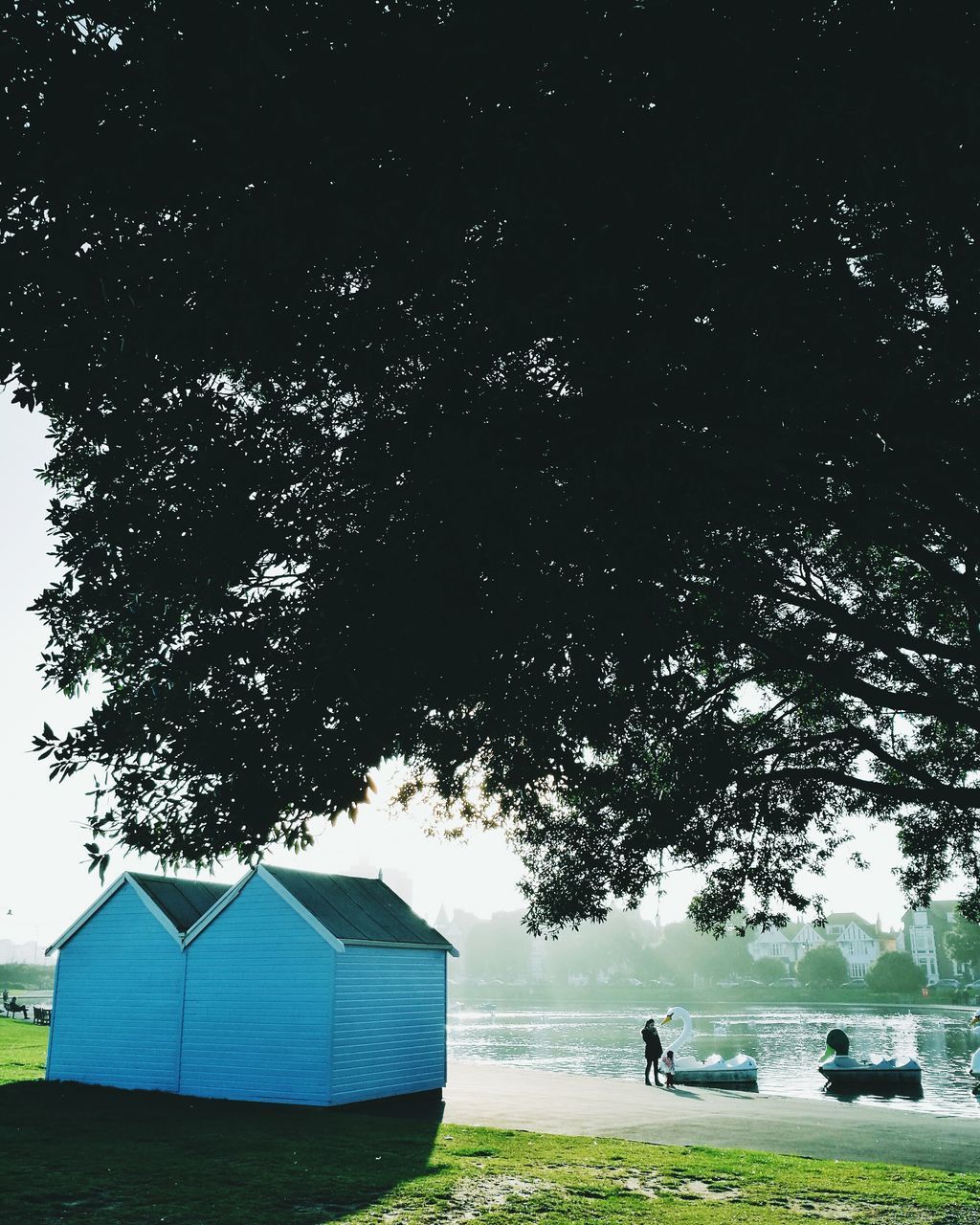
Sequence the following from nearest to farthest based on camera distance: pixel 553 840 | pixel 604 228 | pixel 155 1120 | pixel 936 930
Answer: pixel 604 228, pixel 553 840, pixel 155 1120, pixel 936 930

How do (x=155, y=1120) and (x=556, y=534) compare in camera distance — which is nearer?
(x=556, y=534)

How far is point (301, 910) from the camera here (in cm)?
2219

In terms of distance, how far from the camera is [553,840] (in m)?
16.1

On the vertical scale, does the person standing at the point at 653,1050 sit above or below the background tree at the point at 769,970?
above

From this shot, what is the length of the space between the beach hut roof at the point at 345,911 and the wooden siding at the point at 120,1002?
1732mm

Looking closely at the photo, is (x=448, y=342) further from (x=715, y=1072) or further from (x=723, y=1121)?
(x=715, y=1072)

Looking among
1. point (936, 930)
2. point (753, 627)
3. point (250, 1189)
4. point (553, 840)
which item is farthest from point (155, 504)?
point (936, 930)

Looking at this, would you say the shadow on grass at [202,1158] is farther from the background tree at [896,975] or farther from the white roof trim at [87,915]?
the background tree at [896,975]

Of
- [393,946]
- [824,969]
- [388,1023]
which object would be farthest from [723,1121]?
[824,969]

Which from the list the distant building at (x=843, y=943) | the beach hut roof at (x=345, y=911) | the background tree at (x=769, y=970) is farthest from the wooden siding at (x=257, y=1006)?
the distant building at (x=843, y=943)

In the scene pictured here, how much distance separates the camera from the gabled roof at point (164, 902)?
2428cm

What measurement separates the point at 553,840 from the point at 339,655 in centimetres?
989

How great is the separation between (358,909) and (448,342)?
20.2 meters

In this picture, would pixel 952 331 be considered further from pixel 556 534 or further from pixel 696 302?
pixel 556 534
